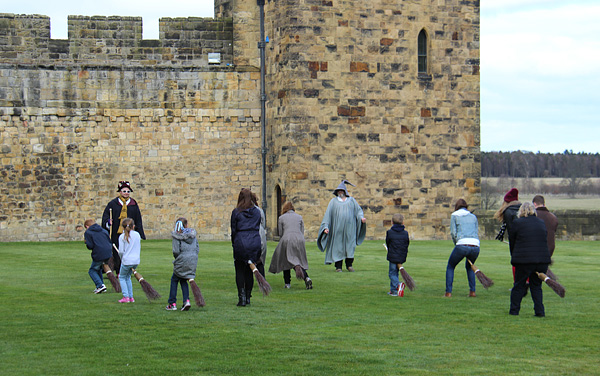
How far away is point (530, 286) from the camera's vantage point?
11.4m

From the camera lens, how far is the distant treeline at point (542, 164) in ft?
399

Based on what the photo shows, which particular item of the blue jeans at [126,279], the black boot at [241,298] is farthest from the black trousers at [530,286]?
the blue jeans at [126,279]

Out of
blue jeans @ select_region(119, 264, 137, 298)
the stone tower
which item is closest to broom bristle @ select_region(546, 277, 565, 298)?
blue jeans @ select_region(119, 264, 137, 298)

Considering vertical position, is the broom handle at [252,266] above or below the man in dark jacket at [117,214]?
below

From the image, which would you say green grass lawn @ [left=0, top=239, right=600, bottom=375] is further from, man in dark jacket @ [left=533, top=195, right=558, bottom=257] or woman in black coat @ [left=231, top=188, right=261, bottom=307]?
man in dark jacket @ [left=533, top=195, right=558, bottom=257]

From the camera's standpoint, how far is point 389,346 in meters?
9.32

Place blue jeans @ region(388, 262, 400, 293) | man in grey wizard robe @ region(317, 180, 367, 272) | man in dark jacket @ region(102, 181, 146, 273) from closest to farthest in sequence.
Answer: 1. blue jeans @ region(388, 262, 400, 293)
2. man in dark jacket @ region(102, 181, 146, 273)
3. man in grey wizard robe @ region(317, 180, 367, 272)

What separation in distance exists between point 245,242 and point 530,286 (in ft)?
12.3

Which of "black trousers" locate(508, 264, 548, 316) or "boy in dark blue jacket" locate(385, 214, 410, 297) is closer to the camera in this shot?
"black trousers" locate(508, 264, 548, 316)

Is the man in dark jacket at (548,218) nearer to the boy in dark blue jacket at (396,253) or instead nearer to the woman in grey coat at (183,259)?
the boy in dark blue jacket at (396,253)

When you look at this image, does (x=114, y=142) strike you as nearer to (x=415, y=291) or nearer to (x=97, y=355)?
(x=415, y=291)

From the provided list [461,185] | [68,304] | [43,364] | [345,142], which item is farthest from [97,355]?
[461,185]

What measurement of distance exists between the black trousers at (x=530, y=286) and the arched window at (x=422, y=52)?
1410 centimetres

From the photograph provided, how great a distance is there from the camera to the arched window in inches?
977
